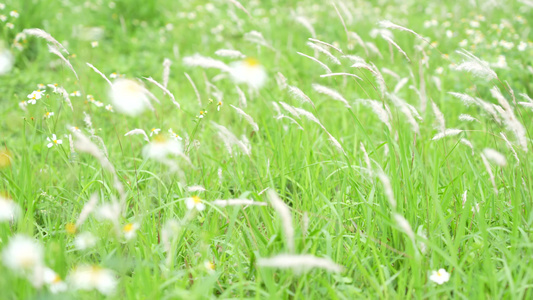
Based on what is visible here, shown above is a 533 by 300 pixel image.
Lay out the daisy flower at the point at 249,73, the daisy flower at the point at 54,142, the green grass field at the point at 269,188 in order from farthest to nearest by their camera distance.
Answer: the daisy flower at the point at 54,142 < the green grass field at the point at 269,188 < the daisy flower at the point at 249,73

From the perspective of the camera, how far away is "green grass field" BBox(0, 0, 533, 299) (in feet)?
4.02

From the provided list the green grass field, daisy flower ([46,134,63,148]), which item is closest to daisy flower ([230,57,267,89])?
the green grass field

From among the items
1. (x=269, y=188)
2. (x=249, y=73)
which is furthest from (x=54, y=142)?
(x=249, y=73)

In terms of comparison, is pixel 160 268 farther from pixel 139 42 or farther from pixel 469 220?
pixel 139 42

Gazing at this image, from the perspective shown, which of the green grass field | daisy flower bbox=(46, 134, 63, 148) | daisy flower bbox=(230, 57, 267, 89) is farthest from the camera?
daisy flower bbox=(46, 134, 63, 148)

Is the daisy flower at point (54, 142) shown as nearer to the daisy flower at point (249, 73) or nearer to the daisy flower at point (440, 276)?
the daisy flower at point (249, 73)

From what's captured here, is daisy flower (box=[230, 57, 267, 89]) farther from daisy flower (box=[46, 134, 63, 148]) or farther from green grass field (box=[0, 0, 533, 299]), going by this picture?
daisy flower (box=[46, 134, 63, 148])

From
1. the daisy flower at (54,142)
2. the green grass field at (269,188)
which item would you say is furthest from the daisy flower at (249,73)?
the daisy flower at (54,142)

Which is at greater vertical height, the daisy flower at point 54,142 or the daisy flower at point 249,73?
the daisy flower at point 249,73

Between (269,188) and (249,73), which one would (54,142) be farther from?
(249,73)

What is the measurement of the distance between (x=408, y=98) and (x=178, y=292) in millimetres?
2668

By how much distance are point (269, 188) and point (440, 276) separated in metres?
0.67

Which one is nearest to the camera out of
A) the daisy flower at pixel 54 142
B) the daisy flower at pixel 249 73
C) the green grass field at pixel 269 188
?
the daisy flower at pixel 249 73

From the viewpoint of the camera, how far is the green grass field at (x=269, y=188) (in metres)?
1.22
